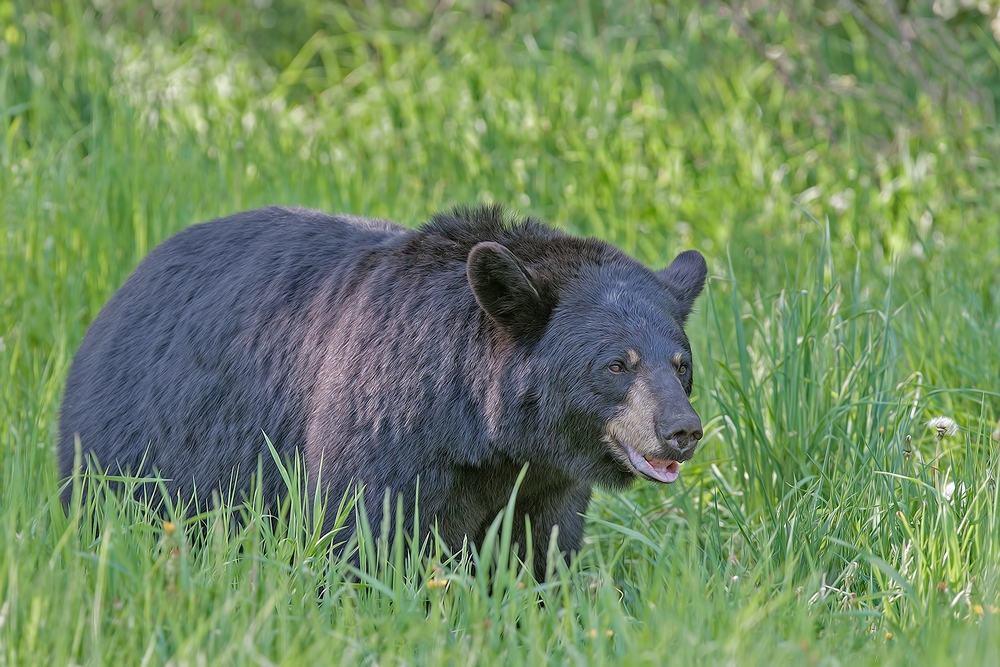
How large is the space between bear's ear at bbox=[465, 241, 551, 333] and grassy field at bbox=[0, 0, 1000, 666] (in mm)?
656

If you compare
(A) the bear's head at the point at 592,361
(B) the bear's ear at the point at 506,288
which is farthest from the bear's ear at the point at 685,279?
(B) the bear's ear at the point at 506,288

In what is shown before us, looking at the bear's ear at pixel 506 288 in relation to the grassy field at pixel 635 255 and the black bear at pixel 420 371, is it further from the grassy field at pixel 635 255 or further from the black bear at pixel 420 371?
the grassy field at pixel 635 255

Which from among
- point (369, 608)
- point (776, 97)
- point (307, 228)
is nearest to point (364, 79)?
point (776, 97)

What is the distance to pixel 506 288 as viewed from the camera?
3555mm

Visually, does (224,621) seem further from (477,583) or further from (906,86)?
(906,86)

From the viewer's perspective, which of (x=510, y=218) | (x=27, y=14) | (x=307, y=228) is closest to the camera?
(x=510, y=218)

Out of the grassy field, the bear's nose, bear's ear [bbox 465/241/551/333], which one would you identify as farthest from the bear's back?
the bear's nose

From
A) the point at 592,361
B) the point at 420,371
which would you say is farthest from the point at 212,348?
the point at 592,361

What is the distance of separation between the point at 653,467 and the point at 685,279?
2.52 ft

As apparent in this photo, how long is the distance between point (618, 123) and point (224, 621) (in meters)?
5.68

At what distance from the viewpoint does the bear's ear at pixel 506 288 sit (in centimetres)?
348

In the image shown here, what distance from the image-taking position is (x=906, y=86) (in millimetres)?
8195

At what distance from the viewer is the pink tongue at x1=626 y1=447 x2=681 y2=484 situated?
354cm

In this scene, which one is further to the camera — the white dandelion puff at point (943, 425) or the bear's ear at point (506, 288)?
the white dandelion puff at point (943, 425)
